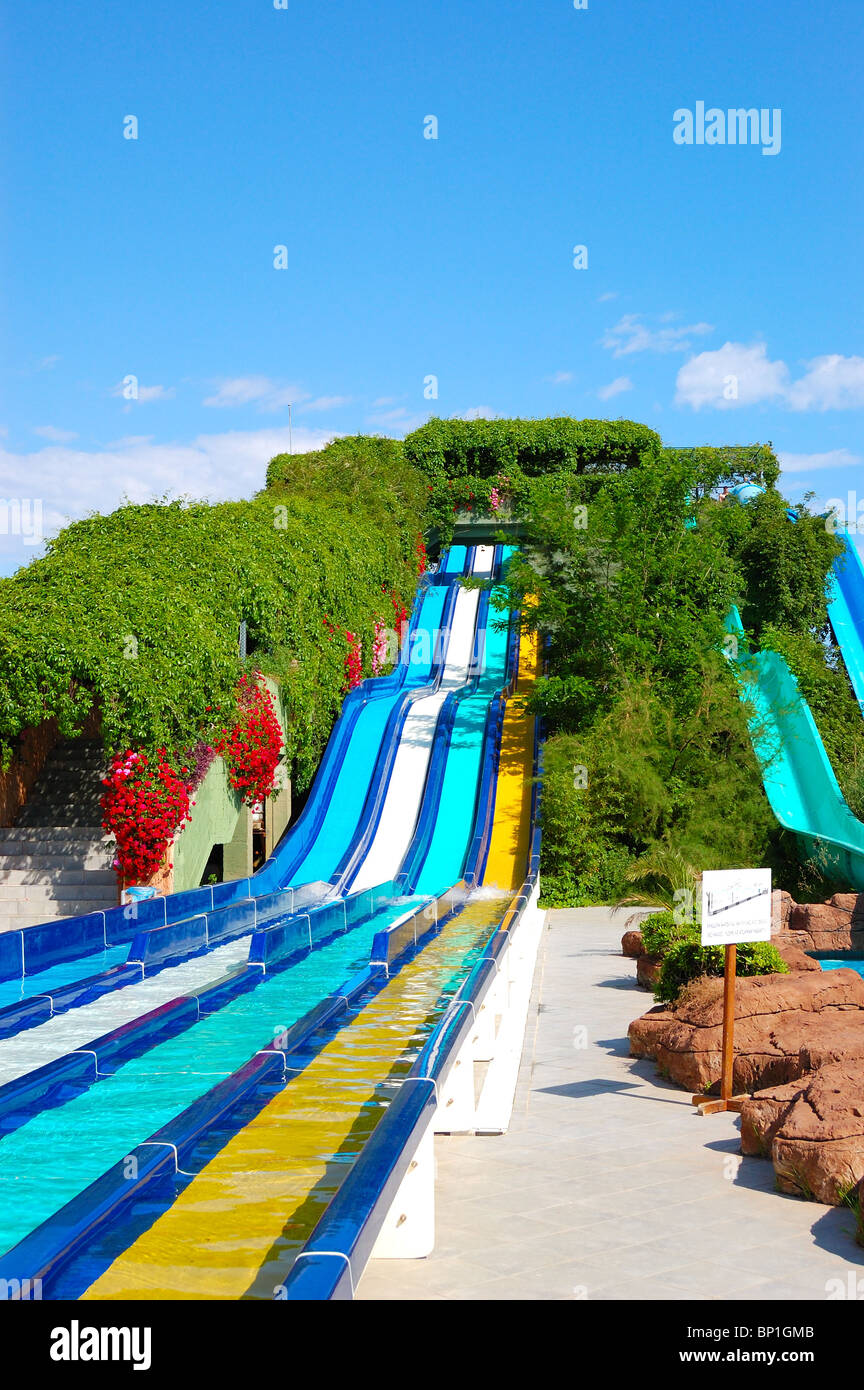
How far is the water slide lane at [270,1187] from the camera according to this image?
135 inches

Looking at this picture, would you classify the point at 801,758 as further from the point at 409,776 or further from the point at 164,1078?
the point at 164,1078

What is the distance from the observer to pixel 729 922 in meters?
6.51

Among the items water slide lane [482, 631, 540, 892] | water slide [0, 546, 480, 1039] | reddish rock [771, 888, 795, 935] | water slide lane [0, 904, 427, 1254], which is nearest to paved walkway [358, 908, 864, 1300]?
water slide lane [0, 904, 427, 1254]

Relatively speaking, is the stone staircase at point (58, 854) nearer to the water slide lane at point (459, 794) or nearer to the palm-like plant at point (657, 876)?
the water slide lane at point (459, 794)

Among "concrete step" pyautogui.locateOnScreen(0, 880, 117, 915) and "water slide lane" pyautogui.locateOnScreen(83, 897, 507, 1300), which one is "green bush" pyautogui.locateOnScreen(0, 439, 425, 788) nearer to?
"concrete step" pyautogui.locateOnScreen(0, 880, 117, 915)

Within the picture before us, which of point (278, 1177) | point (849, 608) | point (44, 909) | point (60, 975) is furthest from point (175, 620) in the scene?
point (849, 608)

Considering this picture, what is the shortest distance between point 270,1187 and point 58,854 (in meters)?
10.2

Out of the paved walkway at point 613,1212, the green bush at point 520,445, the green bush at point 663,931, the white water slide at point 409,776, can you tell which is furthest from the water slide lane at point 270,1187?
the green bush at point 520,445

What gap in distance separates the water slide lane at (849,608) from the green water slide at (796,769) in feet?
7.55

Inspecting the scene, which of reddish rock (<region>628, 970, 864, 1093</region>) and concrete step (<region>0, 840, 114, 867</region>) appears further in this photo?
concrete step (<region>0, 840, 114, 867</region>)

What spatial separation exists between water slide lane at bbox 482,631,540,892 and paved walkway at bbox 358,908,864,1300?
898 cm

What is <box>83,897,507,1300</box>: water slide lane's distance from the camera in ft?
11.2
